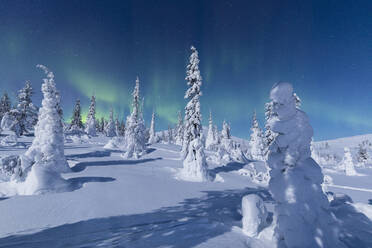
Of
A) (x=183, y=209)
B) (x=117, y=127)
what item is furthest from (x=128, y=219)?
(x=117, y=127)

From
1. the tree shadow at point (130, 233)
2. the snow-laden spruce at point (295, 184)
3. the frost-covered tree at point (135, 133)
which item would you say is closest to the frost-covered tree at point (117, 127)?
the frost-covered tree at point (135, 133)

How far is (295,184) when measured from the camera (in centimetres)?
558

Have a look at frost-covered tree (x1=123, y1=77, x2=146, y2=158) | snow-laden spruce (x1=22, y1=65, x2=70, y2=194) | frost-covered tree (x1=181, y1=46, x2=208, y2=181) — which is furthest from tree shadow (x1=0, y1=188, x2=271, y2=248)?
frost-covered tree (x1=123, y1=77, x2=146, y2=158)

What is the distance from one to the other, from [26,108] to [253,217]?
47811 millimetres

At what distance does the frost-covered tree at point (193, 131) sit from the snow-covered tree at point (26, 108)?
3695 cm

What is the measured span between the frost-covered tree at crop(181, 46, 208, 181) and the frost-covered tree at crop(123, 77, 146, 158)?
1073 cm

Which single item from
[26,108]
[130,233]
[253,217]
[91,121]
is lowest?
[130,233]

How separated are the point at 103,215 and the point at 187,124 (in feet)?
43.6

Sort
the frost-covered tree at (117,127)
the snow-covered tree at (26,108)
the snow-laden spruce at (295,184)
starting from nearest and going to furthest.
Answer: the snow-laden spruce at (295,184)
the snow-covered tree at (26,108)
the frost-covered tree at (117,127)

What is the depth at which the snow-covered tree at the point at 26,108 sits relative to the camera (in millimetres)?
36812

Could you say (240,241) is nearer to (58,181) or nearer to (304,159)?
(304,159)

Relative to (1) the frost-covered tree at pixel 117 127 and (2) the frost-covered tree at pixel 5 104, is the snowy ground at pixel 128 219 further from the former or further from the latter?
(1) the frost-covered tree at pixel 117 127

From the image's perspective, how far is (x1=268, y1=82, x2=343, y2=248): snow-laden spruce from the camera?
205 inches

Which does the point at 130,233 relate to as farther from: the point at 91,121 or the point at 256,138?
the point at 91,121
